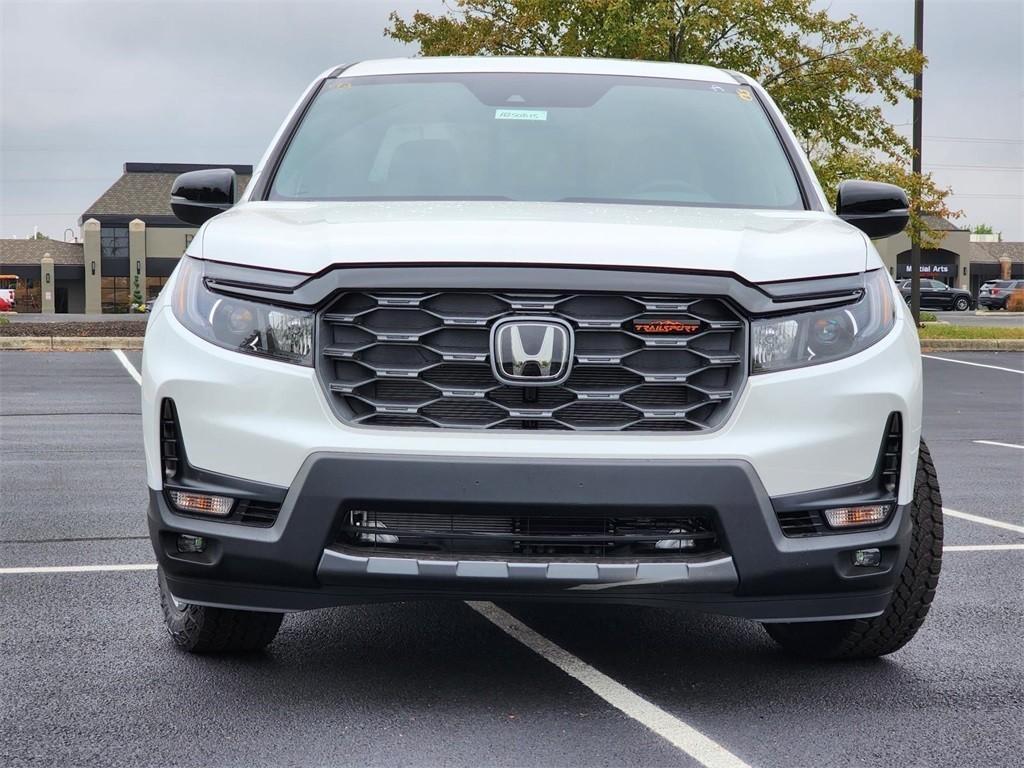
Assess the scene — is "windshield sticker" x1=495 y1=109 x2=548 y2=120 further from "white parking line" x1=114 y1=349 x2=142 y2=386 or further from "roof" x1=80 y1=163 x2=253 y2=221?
"roof" x1=80 y1=163 x2=253 y2=221

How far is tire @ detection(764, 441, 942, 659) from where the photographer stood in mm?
3979

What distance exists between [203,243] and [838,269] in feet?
5.85

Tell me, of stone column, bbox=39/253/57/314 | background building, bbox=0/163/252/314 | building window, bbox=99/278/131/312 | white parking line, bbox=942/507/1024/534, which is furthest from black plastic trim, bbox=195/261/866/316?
stone column, bbox=39/253/57/314

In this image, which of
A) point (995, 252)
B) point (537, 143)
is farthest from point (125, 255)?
point (537, 143)

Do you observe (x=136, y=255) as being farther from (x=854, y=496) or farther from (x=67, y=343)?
(x=854, y=496)

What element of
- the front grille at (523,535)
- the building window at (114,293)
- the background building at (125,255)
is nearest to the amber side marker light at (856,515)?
the front grille at (523,535)

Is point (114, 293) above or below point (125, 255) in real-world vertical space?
below

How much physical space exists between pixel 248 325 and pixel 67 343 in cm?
1967

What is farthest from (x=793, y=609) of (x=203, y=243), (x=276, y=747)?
(x=203, y=243)

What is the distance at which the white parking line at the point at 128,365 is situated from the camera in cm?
1683

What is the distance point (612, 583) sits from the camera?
10.9ft

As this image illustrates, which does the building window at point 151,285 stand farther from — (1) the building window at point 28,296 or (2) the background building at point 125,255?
(1) the building window at point 28,296

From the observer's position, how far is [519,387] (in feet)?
11.0

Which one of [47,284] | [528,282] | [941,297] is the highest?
[528,282]
